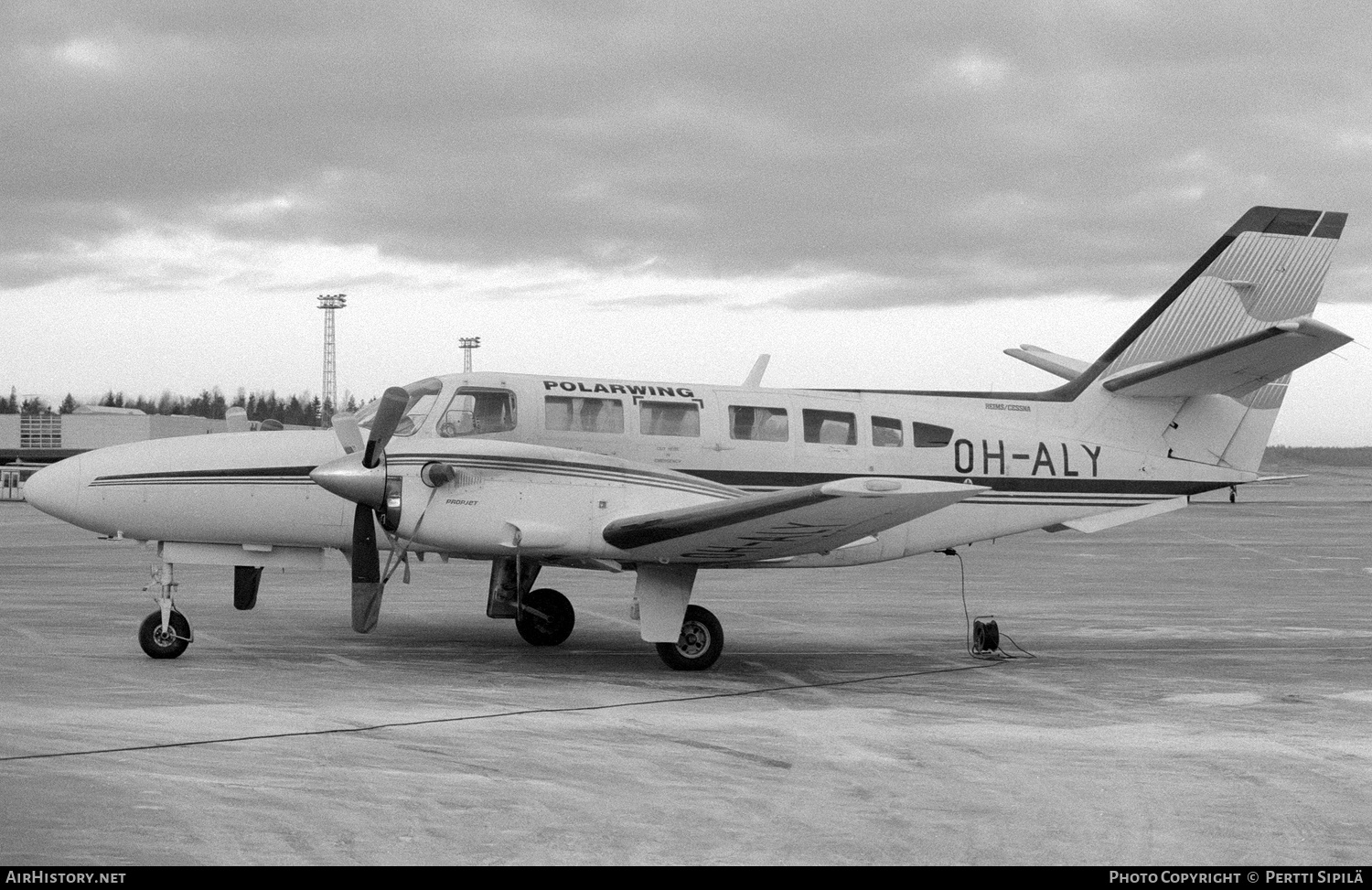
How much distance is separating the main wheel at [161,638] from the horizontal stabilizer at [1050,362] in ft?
36.9

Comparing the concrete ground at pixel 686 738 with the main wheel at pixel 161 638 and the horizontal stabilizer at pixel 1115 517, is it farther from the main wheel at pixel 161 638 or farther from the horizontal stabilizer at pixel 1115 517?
the horizontal stabilizer at pixel 1115 517

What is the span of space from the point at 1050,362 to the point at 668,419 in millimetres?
6517

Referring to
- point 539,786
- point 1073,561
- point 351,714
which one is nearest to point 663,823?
point 539,786

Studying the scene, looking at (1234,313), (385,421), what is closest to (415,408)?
(385,421)

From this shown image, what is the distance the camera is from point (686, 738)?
390 inches

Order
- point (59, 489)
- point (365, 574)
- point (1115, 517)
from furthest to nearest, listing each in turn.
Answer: point (1115, 517) → point (59, 489) → point (365, 574)

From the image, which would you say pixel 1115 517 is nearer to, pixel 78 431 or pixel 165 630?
pixel 165 630

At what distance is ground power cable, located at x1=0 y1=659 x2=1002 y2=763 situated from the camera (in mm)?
8891

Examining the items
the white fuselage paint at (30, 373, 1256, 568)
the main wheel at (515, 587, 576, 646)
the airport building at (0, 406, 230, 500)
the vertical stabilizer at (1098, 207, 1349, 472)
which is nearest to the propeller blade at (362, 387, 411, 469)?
the white fuselage paint at (30, 373, 1256, 568)

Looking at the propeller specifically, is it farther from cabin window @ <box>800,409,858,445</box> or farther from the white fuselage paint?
cabin window @ <box>800,409,858,445</box>

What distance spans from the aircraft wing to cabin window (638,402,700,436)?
1.68 metres

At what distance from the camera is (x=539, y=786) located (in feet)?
26.9

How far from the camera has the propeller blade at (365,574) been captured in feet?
43.1
